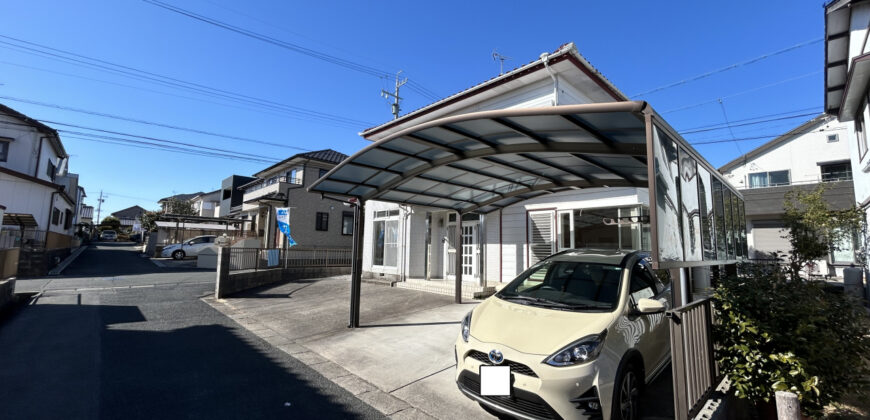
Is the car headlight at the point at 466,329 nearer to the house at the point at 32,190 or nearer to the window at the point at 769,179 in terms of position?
the house at the point at 32,190

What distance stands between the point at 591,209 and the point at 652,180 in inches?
236

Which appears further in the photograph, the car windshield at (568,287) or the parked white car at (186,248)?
the parked white car at (186,248)

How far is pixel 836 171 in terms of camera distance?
54.9 feet

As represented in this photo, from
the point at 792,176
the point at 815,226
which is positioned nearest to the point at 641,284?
the point at 815,226

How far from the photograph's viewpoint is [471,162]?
5.66 metres

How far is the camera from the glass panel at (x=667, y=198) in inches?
111

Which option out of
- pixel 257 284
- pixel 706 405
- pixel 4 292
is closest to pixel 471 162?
pixel 706 405

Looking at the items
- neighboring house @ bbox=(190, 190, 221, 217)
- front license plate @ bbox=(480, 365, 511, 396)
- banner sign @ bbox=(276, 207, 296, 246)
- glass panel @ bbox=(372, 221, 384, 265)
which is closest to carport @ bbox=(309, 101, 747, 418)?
front license plate @ bbox=(480, 365, 511, 396)

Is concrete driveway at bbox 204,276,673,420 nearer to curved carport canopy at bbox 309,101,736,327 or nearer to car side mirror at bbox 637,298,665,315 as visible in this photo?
curved carport canopy at bbox 309,101,736,327

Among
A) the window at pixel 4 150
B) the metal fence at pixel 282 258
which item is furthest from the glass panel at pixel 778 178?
the window at pixel 4 150

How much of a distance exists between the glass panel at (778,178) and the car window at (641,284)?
2096 cm

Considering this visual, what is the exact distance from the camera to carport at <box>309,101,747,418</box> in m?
2.79

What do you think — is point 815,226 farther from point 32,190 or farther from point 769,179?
point 32,190

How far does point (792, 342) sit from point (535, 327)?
1.83 m
